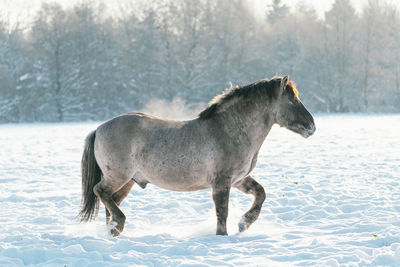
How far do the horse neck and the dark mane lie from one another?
9 cm

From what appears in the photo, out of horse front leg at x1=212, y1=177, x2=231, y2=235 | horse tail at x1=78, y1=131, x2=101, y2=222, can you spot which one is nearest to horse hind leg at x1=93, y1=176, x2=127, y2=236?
horse tail at x1=78, y1=131, x2=101, y2=222

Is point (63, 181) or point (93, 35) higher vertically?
point (93, 35)

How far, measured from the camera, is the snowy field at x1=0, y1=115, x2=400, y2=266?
4352mm

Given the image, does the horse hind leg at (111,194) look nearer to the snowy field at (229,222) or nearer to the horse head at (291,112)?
the snowy field at (229,222)

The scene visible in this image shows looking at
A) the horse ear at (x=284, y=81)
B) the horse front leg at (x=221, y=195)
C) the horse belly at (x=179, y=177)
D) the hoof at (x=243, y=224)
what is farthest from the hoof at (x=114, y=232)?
the horse ear at (x=284, y=81)

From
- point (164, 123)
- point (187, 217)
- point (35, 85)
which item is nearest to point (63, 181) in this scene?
point (187, 217)

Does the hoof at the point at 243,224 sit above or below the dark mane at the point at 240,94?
below

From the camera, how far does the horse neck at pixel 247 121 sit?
5.40 m

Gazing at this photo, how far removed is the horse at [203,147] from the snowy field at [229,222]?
0.53 metres

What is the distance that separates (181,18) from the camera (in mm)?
43219

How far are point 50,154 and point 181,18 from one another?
3155cm

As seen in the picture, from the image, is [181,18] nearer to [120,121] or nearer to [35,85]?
[35,85]

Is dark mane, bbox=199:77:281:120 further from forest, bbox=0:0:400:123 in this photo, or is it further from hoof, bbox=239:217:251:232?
forest, bbox=0:0:400:123

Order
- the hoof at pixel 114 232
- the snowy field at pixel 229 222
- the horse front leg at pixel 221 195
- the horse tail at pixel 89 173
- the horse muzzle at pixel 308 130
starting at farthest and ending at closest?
the horse tail at pixel 89 173 < the horse muzzle at pixel 308 130 < the hoof at pixel 114 232 < the horse front leg at pixel 221 195 < the snowy field at pixel 229 222
